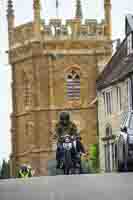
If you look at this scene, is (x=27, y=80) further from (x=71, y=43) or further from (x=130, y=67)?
(x=130, y=67)

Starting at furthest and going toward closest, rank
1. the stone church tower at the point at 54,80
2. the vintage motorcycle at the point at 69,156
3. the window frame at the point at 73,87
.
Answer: the window frame at the point at 73,87
the stone church tower at the point at 54,80
the vintage motorcycle at the point at 69,156

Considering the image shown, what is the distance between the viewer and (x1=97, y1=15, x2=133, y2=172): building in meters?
69.6

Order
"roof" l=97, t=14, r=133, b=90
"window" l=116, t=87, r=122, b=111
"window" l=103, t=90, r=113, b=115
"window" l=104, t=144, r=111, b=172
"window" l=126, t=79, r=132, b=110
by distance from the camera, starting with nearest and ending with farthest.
Result: "window" l=126, t=79, r=132, b=110 → "roof" l=97, t=14, r=133, b=90 → "window" l=116, t=87, r=122, b=111 → "window" l=104, t=144, r=111, b=172 → "window" l=103, t=90, r=113, b=115

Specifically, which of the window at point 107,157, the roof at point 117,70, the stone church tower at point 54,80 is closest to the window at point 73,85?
the stone church tower at point 54,80

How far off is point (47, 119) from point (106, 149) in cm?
2400

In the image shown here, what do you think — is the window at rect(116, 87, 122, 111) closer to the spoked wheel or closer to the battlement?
the battlement

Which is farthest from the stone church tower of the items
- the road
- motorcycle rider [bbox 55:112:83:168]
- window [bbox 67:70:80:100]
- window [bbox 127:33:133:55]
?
the road

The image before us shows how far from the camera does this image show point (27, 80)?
102m

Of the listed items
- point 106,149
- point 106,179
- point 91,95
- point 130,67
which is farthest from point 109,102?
point 106,179

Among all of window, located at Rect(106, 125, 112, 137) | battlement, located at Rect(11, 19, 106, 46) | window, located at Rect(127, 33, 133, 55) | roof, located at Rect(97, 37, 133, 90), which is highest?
battlement, located at Rect(11, 19, 106, 46)

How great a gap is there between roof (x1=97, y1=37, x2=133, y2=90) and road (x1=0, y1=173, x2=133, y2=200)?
45.9 meters

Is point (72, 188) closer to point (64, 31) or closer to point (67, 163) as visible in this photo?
point (67, 163)

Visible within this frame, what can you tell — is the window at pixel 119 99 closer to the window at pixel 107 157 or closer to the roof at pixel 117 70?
the roof at pixel 117 70

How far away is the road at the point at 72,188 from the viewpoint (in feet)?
56.1
